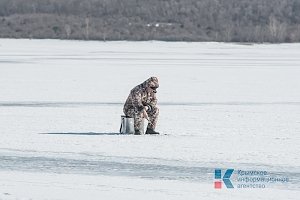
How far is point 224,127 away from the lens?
54.9 ft

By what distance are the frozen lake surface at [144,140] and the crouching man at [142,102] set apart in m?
0.36

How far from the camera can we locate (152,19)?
10075 cm

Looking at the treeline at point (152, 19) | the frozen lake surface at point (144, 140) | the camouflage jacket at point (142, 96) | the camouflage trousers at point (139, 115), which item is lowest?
the treeline at point (152, 19)

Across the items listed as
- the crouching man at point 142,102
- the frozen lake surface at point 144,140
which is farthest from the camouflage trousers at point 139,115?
the frozen lake surface at point 144,140

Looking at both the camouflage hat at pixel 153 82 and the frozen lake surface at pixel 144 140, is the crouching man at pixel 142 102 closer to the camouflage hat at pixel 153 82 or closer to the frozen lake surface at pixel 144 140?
the camouflage hat at pixel 153 82

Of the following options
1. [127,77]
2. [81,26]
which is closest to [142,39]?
[81,26]

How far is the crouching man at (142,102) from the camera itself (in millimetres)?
14922

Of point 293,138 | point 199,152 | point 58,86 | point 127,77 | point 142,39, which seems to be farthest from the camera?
point 142,39

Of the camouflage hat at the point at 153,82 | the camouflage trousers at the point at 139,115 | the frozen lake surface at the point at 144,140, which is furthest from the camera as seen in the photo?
the camouflage trousers at the point at 139,115

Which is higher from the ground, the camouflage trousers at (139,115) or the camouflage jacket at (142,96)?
the camouflage jacket at (142,96)

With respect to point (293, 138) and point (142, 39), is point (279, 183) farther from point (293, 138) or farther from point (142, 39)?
point (142, 39)

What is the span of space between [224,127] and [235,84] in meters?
12.0

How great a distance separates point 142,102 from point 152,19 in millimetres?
86205

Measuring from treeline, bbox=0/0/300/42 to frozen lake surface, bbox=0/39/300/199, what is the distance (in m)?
53.4
